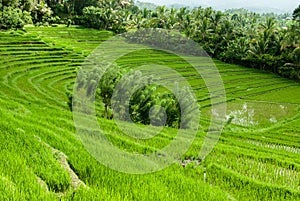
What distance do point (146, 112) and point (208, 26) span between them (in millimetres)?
37587

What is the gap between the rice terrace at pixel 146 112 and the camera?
141 inches

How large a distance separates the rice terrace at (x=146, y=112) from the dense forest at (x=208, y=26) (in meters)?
0.18

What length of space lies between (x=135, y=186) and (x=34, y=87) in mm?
18260

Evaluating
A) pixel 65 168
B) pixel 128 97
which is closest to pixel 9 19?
pixel 128 97

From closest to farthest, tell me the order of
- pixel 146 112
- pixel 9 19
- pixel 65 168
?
pixel 65 168 < pixel 146 112 < pixel 9 19

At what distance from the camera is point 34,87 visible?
20359mm

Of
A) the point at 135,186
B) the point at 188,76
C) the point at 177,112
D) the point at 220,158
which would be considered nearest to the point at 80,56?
the point at 188,76

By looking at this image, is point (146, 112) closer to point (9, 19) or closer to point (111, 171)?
point (111, 171)

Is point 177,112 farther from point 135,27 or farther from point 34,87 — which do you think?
point 135,27

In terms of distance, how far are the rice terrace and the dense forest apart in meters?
0.18

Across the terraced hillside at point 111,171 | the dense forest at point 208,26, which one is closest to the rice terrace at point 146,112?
the terraced hillside at point 111,171

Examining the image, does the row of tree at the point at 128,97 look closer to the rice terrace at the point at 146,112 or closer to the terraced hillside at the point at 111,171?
the rice terrace at the point at 146,112

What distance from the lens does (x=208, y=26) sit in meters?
46.2

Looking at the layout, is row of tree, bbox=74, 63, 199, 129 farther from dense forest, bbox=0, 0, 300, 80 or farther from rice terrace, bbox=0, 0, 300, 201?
dense forest, bbox=0, 0, 300, 80
